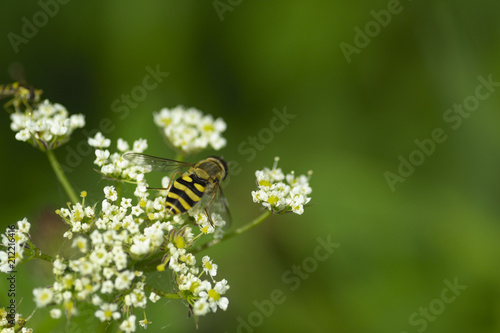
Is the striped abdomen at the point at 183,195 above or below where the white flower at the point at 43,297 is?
above

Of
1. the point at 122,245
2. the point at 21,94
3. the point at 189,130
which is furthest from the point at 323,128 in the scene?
the point at 122,245

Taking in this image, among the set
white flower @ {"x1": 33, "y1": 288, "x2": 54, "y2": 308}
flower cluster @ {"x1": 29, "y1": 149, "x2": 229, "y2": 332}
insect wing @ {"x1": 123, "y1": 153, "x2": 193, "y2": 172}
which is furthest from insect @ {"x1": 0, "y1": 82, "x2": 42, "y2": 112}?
white flower @ {"x1": 33, "y1": 288, "x2": 54, "y2": 308}

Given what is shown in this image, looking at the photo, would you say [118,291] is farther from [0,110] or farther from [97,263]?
[0,110]

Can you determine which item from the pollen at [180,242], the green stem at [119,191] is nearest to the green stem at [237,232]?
the pollen at [180,242]

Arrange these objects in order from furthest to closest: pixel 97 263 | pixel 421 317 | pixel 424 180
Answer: pixel 424 180, pixel 421 317, pixel 97 263

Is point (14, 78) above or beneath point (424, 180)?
above

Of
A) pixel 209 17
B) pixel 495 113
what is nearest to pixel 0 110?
pixel 209 17

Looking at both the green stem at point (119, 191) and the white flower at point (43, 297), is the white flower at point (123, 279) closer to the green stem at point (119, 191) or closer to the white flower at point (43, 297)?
the white flower at point (43, 297)

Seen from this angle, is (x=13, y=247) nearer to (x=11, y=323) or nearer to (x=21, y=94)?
(x=11, y=323)
